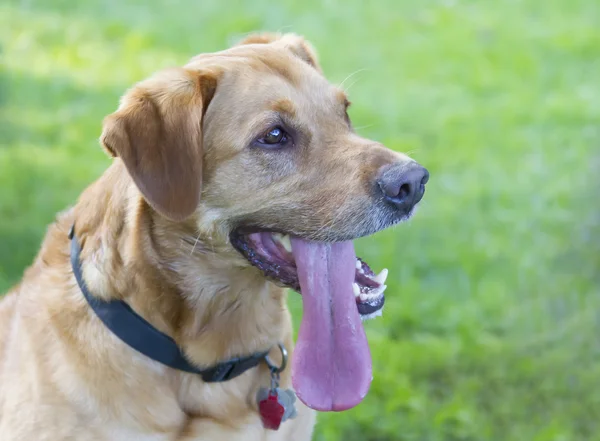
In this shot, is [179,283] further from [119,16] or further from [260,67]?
[119,16]

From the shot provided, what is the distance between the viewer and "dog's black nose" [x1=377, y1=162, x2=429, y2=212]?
3.41 m

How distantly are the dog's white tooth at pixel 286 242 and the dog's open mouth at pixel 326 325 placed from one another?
7 cm

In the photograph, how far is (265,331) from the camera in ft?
12.1

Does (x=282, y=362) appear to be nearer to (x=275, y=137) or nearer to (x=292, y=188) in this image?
(x=292, y=188)

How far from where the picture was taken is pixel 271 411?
11.9ft

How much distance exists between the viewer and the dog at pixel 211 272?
135 inches

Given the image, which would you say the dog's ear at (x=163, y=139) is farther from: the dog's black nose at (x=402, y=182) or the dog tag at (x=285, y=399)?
the dog tag at (x=285, y=399)

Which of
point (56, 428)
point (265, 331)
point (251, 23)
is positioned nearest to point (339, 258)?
point (265, 331)

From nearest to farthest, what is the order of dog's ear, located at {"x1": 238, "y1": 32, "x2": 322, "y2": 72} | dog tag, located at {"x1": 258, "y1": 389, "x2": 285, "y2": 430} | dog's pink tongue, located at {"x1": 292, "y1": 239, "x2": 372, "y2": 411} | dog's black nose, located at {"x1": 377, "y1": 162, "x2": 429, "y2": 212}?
dog's black nose, located at {"x1": 377, "y1": 162, "x2": 429, "y2": 212}, dog's pink tongue, located at {"x1": 292, "y1": 239, "x2": 372, "y2": 411}, dog tag, located at {"x1": 258, "y1": 389, "x2": 285, "y2": 430}, dog's ear, located at {"x1": 238, "y1": 32, "x2": 322, "y2": 72}

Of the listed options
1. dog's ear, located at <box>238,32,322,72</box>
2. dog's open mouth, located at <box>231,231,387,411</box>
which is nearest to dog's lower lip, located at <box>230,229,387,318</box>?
dog's open mouth, located at <box>231,231,387,411</box>

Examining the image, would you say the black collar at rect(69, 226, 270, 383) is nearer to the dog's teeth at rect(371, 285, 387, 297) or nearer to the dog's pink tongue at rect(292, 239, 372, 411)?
the dog's pink tongue at rect(292, 239, 372, 411)

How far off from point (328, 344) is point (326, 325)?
8 centimetres

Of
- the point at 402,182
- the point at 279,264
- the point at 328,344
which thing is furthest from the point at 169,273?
the point at 402,182

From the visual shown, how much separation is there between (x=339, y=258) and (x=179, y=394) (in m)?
0.80
